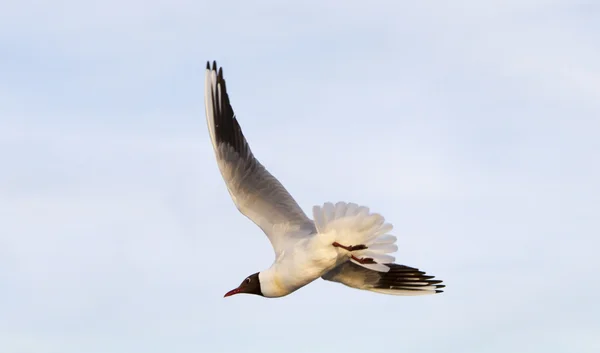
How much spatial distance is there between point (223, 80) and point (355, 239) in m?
3.33

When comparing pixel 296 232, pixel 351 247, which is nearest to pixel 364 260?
pixel 351 247

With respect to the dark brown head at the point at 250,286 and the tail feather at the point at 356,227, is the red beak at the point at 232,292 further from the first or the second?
the tail feather at the point at 356,227

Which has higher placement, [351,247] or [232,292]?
[232,292]

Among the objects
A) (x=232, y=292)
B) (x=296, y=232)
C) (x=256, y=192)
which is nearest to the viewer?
(x=296, y=232)

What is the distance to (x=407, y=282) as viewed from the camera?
14.8 m

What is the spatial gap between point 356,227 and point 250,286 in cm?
212

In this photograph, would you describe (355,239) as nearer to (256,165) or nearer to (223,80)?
(256,165)

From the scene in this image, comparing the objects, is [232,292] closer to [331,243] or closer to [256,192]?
[256,192]

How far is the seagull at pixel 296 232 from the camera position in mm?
12758

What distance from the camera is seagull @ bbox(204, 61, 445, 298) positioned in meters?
12.8

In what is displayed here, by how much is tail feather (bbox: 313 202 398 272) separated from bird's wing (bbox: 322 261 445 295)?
1.06 m

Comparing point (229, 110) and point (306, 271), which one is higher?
point (229, 110)

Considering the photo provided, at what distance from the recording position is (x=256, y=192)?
13773mm

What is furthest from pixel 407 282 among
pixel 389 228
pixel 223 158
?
pixel 223 158
